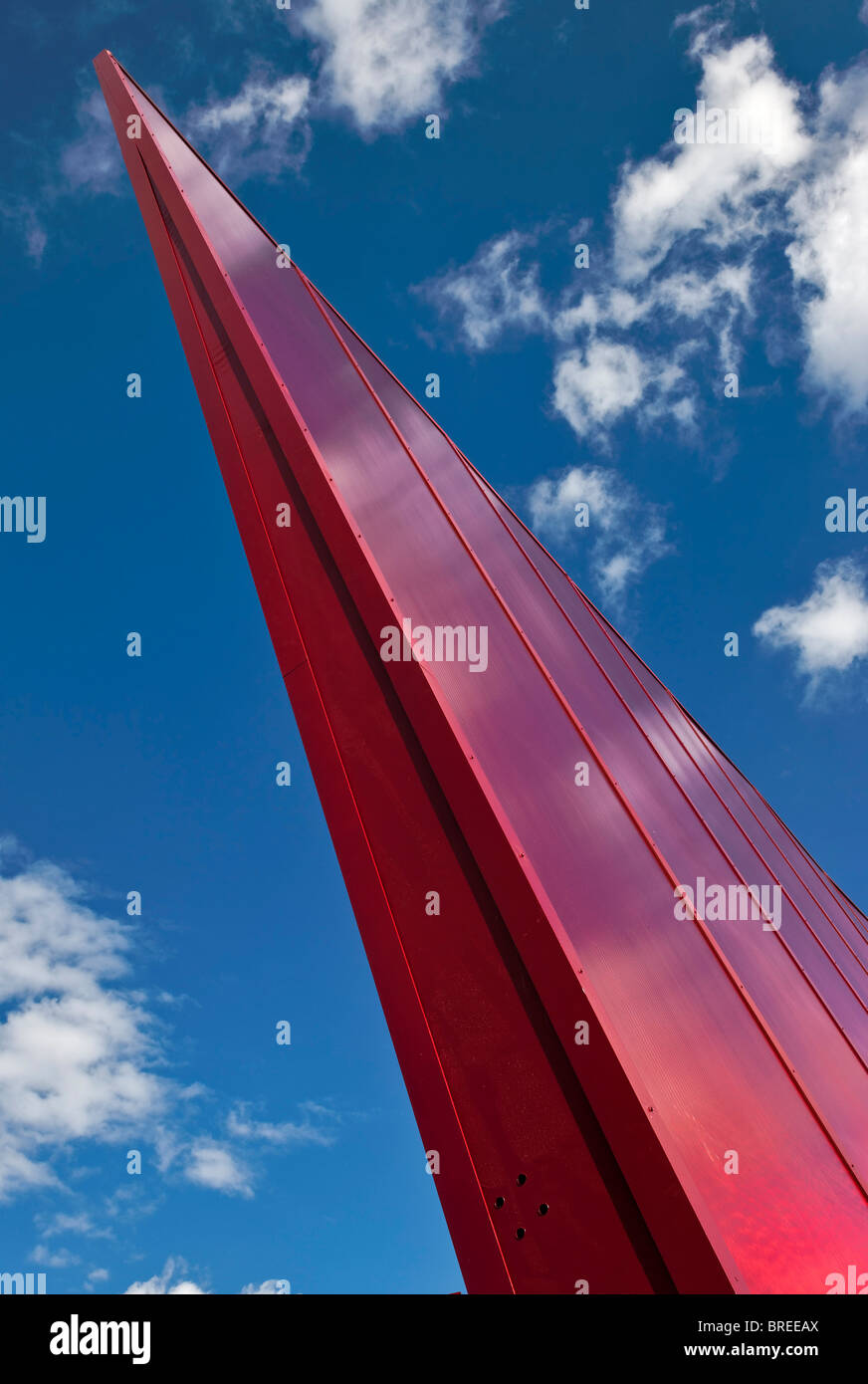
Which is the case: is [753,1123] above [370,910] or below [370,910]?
below

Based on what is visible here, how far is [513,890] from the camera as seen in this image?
13.8 ft

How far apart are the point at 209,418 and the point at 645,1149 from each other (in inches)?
252

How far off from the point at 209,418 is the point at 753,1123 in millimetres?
6430

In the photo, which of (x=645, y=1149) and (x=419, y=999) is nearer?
(x=645, y=1149)

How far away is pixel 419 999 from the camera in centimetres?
431

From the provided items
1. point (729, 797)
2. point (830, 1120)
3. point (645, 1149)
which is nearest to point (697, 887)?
point (830, 1120)

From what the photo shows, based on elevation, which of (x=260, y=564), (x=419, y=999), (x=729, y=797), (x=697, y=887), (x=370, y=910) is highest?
(x=729, y=797)

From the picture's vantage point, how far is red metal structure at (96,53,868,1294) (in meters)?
3.57

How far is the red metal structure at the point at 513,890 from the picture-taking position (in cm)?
357

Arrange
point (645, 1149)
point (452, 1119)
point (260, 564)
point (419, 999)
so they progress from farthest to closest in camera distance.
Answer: point (260, 564) → point (419, 999) → point (452, 1119) → point (645, 1149)
